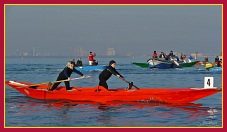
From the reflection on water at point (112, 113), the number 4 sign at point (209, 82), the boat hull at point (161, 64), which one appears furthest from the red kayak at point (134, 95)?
A: the boat hull at point (161, 64)

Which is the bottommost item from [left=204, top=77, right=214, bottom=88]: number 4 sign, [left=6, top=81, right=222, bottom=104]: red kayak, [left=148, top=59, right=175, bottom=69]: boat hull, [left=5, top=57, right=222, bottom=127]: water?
[left=5, top=57, right=222, bottom=127]: water

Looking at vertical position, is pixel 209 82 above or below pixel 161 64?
below

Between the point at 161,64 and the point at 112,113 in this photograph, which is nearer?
the point at 112,113

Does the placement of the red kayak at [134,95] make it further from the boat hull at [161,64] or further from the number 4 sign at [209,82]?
the boat hull at [161,64]

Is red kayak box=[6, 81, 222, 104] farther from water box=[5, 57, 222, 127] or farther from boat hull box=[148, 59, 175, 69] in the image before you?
boat hull box=[148, 59, 175, 69]

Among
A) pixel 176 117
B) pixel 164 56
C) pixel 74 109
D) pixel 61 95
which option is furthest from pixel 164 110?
pixel 164 56

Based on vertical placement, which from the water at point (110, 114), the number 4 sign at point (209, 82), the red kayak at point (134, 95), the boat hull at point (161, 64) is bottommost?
the water at point (110, 114)


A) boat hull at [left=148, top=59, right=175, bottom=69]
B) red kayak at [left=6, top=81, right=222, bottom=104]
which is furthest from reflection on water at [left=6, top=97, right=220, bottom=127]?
boat hull at [left=148, top=59, right=175, bottom=69]

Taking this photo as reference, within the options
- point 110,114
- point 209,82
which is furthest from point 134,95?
point 209,82

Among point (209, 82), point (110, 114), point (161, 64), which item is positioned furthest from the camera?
point (161, 64)

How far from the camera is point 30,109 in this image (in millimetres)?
16688

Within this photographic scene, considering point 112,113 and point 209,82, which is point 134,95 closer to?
point 112,113

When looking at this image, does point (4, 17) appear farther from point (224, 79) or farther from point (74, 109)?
point (224, 79)

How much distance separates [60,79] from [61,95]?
2.68 feet
